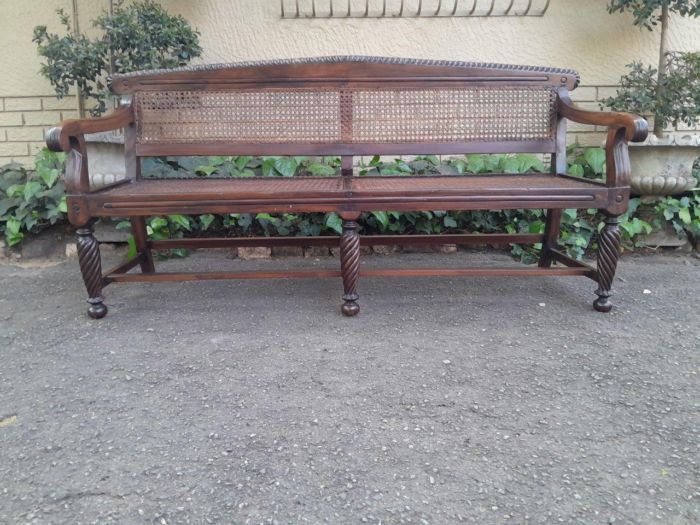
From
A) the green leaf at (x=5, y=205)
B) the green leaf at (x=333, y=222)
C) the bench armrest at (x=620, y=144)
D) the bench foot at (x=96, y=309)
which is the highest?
the bench armrest at (x=620, y=144)

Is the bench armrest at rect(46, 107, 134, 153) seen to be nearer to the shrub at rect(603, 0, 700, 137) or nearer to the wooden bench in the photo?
the wooden bench

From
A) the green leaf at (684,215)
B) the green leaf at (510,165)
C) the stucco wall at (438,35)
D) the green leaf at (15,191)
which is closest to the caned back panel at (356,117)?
the green leaf at (510,165)

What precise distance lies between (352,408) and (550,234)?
71.5 inches

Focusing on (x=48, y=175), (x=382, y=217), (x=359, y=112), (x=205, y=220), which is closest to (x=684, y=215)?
(x=382, y=217)

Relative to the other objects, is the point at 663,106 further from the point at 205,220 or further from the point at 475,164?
the point at 205,220

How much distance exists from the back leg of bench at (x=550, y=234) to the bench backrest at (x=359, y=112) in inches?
15.3

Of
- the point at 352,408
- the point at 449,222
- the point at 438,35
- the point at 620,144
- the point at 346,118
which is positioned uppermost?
the point at 438,35

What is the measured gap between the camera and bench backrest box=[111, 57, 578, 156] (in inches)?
116

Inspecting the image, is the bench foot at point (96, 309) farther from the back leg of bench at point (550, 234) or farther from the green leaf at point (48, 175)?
the back leg of bench at point (550, 234)

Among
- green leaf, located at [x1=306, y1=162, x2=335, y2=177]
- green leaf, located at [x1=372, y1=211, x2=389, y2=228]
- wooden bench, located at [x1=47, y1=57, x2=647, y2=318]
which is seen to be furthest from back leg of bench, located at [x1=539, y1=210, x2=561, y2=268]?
green leaf, located at [x1=306, y1=162, x2=335, y2=177]

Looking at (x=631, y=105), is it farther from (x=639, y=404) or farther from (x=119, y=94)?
(x=119, y=94)

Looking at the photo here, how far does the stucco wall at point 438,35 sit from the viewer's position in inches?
154

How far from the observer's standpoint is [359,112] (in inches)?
119

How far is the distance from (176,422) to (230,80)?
6.36 feet
